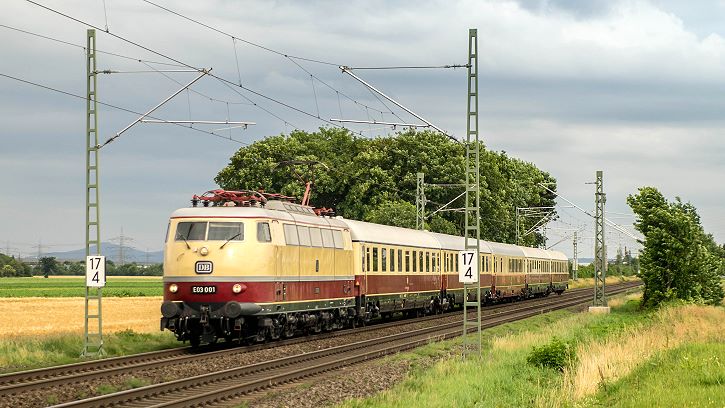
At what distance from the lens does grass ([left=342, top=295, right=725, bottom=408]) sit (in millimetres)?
18344

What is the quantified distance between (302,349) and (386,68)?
29.1 ft

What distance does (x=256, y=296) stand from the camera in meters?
29.0

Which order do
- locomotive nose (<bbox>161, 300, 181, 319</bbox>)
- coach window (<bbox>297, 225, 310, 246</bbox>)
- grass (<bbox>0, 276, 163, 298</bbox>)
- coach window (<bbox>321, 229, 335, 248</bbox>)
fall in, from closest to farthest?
locomotive nose (<bbox>161, 300, 181, 319</bbox>)
coach window (<bbox>297, 225, 310, 246</bbox>)
coach window (<bbox>321, 229, 335, 248</bbox>)
grass (<bbox>0, 276, 163, 298</bbox>)

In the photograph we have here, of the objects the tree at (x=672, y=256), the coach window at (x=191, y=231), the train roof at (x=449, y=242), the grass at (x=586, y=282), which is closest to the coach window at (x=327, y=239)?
the coach window at (x=191, y=231)

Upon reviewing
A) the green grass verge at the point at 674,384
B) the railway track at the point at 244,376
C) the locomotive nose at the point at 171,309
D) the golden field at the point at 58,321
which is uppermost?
the locomotive nose at the point at 171,309

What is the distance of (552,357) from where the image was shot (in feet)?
81.1

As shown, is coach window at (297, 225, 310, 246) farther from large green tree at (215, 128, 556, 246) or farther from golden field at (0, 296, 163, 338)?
large green tree at (215, 128, 556, 246)

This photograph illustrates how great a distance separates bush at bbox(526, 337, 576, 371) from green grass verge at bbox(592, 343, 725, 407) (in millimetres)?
2082

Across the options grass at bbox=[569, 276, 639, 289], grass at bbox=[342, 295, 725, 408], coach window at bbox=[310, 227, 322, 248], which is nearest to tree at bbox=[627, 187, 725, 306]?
grass at bbox=[342, 295, 725, 408]

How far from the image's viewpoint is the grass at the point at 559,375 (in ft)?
60.2

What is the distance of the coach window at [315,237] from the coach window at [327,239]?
0.37 metres

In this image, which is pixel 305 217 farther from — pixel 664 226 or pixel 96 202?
pixel 664 226

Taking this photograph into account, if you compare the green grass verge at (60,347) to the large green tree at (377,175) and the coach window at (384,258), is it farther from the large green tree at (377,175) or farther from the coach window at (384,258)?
the large green tree at (377,175)

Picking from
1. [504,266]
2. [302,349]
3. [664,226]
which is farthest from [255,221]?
[504,266]
